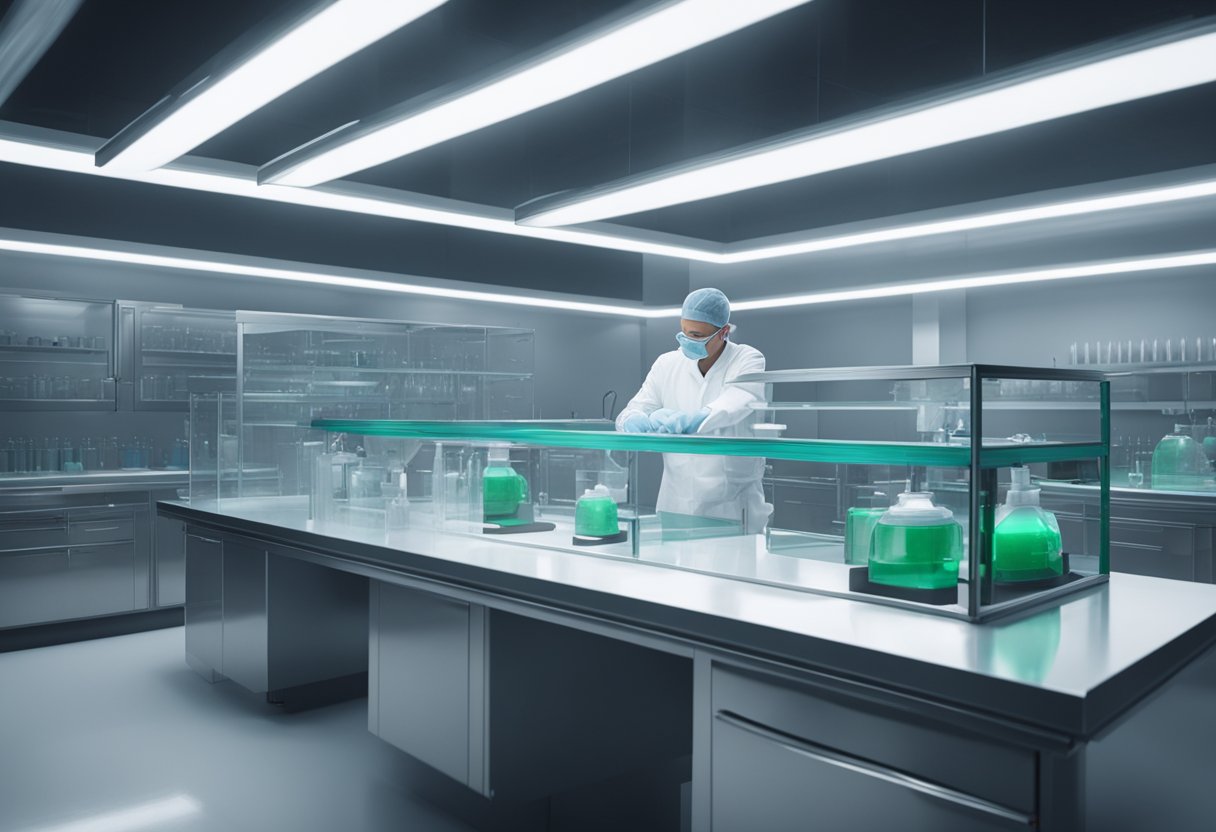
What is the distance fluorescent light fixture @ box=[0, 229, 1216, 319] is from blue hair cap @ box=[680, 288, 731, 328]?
2.84m

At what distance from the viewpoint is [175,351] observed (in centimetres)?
594

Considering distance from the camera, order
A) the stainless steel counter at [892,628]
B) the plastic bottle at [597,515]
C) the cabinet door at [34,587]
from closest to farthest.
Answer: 1. the stainless steel counter at [892,628]
2. the plastic bottle at [597,515]
3. the cabinet door at [34,587]

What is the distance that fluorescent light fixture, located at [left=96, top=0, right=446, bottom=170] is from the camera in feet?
6.95

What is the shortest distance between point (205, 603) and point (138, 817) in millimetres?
1397

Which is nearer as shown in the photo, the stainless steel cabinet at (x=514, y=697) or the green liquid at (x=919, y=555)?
the green liquid at (x=919, y=555)

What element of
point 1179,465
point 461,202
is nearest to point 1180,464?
point 1179,465

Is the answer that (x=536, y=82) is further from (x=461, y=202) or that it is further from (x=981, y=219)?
(x=981, y=219)

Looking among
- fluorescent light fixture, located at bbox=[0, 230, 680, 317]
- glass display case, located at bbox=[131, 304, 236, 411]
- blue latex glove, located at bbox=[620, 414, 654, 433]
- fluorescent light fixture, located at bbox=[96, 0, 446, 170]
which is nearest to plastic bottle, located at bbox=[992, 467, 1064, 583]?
blue latex glove, located at bbox=[620, 414, 654, 433]

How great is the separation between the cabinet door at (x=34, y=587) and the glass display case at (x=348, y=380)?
5.10 feet

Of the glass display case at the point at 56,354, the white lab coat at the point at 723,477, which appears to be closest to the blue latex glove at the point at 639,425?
the white lab coat at the point at 723,477

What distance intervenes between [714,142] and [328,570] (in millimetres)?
3688

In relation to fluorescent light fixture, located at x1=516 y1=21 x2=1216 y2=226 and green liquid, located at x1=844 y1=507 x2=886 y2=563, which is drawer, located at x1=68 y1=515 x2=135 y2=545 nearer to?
fluorescent light fixture, located at x1=516 y1=21 x2=1216 y2=226

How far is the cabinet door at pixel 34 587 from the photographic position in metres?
4.79

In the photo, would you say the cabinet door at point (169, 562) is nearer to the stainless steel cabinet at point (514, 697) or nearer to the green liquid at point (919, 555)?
→ the stainless steel cabinet at point (514, 697)
